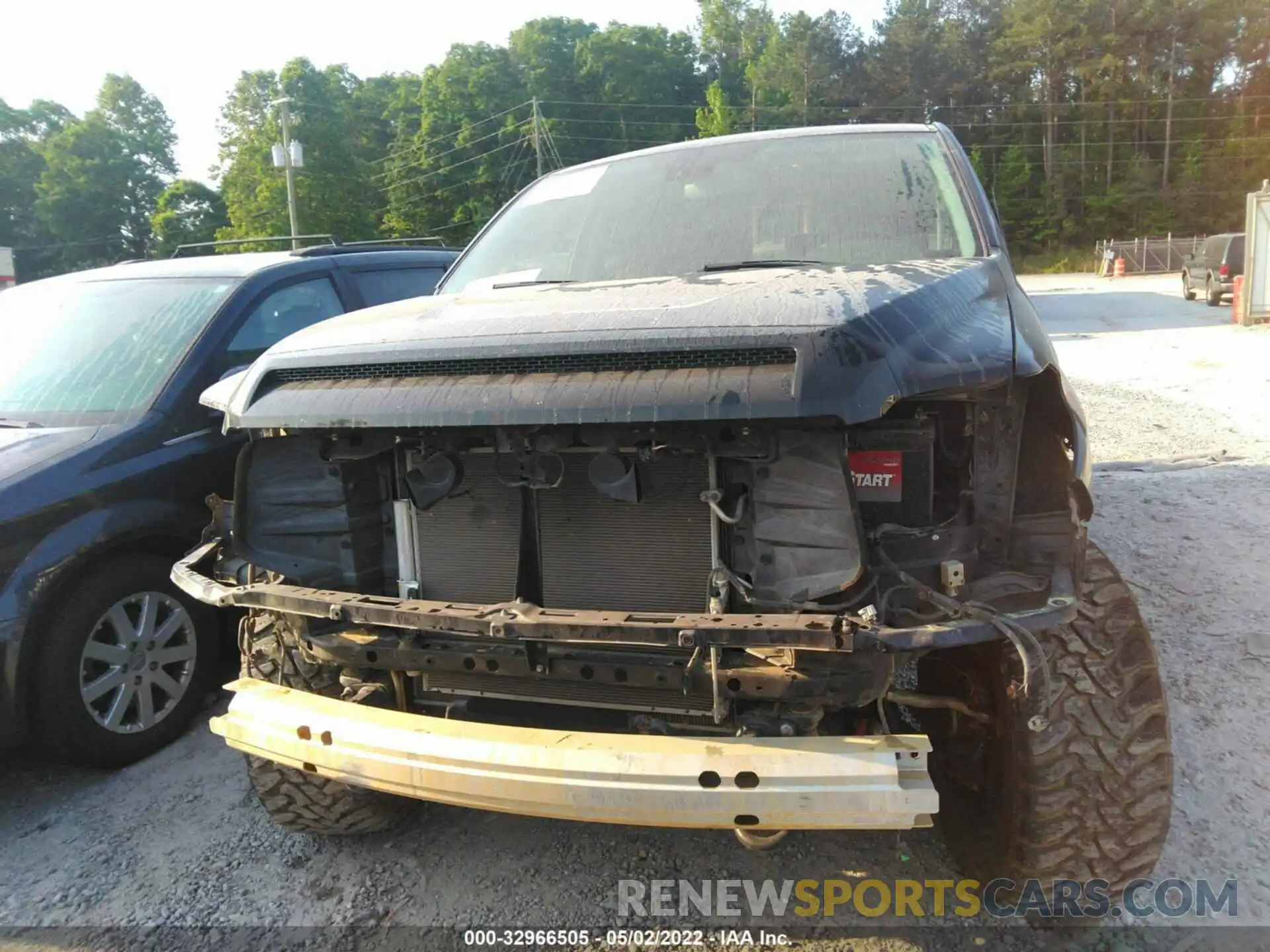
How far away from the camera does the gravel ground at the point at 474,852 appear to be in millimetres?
2635

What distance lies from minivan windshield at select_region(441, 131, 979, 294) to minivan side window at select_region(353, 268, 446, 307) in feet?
5.22

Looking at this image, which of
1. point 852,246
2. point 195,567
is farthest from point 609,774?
point 852,246

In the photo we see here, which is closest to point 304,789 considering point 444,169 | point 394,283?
point 394,283

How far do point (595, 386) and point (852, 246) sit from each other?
4.58 feet

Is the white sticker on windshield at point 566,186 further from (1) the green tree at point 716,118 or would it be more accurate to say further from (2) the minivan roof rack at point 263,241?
(1) the green tree at point 716,118

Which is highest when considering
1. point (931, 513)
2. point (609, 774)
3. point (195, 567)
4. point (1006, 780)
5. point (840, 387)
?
point (840, 387)

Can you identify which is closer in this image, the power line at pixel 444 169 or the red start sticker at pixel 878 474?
the red start sticker at pixel 878 474

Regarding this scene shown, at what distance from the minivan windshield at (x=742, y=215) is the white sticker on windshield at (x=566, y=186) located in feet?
0.05

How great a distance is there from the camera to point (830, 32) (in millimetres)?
69000

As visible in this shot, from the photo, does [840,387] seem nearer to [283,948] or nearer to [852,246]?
[852,246]

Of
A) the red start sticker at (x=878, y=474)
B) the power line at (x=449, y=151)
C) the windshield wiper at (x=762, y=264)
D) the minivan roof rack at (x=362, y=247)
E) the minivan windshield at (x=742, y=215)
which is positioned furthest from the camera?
the power line at (x=449, y=151)

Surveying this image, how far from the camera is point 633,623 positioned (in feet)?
6.72

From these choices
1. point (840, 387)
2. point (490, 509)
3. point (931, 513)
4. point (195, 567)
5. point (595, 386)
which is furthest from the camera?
point (195, 567)

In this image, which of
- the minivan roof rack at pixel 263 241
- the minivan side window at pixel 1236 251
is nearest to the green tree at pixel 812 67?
the minivan side window at pixel 1236 251
